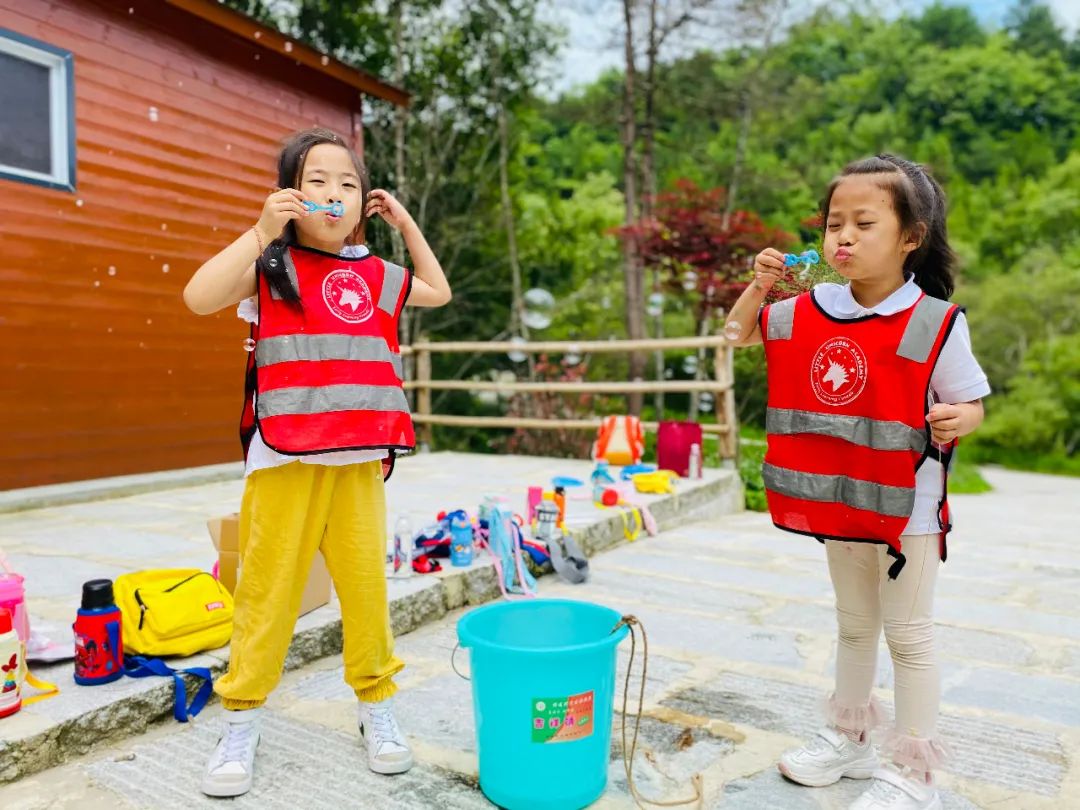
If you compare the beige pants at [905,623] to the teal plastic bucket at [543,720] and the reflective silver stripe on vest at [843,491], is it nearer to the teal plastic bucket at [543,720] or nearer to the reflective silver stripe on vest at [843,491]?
the reflective silver stripe on vest at [843,491]

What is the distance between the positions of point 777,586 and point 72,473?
466cm

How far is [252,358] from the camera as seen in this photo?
203 centimetres

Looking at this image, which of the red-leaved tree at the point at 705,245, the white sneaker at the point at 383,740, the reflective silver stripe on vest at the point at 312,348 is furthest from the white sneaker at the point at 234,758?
the red-leaved tree at the point at 705,245

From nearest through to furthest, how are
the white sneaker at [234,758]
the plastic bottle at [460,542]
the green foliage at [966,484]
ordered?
the white sneaker at [234,758], the plastic bottle at [460,542], the green foliage at [966,484]

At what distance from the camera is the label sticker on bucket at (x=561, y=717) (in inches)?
68.7

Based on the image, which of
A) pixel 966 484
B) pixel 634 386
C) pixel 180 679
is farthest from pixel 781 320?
pixel 966 484

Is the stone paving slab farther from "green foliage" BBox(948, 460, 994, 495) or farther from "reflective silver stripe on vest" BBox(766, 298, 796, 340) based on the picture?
"green foliage" BBox(948, 460, 994, 495)

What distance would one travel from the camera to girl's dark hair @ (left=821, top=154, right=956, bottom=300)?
1.76 metres

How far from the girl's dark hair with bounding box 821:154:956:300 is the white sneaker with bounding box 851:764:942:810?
1.04m

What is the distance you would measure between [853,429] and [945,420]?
0.18 meters

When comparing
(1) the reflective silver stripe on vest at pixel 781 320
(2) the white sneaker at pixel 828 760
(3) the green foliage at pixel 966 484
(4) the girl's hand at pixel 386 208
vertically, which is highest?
(4) the girl's hand at pixel 386 208

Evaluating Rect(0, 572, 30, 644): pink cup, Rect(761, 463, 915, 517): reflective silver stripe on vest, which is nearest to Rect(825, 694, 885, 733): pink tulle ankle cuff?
Rect(761, 463, 915, 517): reflective silver stripe on vest

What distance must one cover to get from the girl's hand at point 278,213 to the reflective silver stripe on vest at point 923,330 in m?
1.29

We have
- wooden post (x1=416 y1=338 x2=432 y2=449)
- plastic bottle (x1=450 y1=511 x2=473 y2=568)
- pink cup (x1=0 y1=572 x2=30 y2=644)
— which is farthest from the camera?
wooden post (x1=416 y1=338 x2=432 y2=449)
